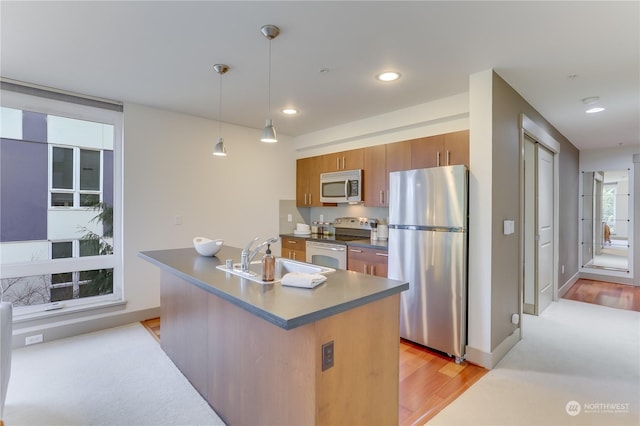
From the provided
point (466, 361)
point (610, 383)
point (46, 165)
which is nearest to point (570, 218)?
point (610, 383)

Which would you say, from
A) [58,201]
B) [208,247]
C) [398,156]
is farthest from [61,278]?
[398,156]

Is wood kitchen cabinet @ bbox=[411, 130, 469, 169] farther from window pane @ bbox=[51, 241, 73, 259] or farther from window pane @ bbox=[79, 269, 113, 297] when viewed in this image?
window pane @ bbox=[51, 241, 73, 259]

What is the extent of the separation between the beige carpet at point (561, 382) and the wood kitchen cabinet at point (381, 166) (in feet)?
6.87

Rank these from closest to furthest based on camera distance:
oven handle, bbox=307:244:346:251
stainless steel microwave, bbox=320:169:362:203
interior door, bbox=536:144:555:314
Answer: interior door, bbox=536:144:555:314, oven handle, bbox=307:244:346:251, stainless steel microwave, bbox=320:169:362:203

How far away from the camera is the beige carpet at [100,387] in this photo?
6.54 ft

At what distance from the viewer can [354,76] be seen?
109 inches

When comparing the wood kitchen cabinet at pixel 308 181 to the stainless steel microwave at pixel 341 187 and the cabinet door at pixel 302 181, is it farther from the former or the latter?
the stainless steel microwave at pixel 341 187

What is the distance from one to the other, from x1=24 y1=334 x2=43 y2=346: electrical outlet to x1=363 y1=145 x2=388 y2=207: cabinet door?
12.3ft

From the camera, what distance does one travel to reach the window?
3.00 metres

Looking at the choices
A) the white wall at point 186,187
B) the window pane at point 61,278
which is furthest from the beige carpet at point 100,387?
the white wall at point 186,187

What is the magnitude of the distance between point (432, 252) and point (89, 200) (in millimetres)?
3664

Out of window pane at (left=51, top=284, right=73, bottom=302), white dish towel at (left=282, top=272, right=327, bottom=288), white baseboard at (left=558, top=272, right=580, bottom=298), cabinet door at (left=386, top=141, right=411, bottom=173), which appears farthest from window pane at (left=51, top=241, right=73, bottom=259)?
white baseboard at (left=558, top=272, right=580, bottom=298)

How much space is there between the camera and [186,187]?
13.0ft

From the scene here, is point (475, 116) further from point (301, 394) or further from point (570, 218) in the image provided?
point (570, 218)
